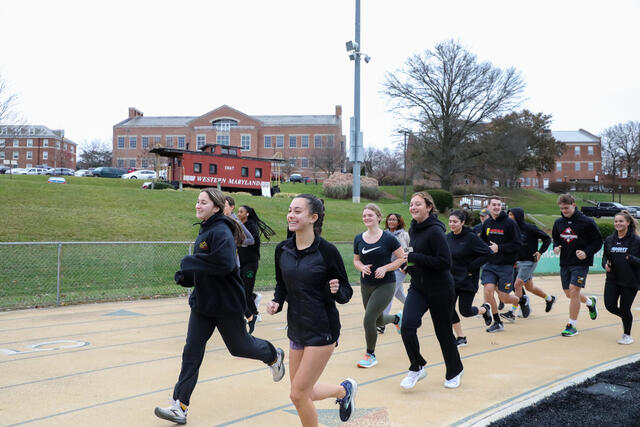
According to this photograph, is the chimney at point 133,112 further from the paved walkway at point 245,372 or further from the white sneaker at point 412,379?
the white sneaker at point 412,379

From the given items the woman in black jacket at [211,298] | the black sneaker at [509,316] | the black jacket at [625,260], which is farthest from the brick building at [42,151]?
the woman in black jacket at [211,298]

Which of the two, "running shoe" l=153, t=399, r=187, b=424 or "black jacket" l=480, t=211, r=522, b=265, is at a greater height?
"black jacket" l=480, t=211, r=522, b=265

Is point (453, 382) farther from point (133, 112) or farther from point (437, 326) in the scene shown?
point (133, 112)

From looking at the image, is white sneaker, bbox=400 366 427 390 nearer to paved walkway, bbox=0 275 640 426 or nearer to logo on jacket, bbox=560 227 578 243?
paved walkway, bbox=0 275 640 426

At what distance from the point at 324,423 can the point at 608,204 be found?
204 feet

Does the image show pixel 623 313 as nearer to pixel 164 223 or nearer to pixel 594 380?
pixel 594 380

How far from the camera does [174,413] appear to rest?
169 inches

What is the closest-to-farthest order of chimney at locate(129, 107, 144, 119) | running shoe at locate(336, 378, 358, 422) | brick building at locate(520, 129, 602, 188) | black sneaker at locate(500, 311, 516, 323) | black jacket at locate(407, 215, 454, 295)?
1. running shoe at locate(336, 378, 358, 422)
2. black jacket at locate(407, 215, 454, 295)
3. black sneaker at locate(500, 311, 516, 323)
4. chimney at locate(129, 107, 144, 119)
5. brick building at locate(520, 129, 602, 188)

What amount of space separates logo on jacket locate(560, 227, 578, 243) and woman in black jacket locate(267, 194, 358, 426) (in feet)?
18.9

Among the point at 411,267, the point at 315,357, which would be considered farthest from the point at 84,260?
the point at 315,357

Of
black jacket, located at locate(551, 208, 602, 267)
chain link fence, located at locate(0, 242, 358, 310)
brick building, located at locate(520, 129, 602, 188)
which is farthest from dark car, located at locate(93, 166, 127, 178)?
brick building, located at locate(520, 129, 602, 188)

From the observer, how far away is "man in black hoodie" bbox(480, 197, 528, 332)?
852 cm

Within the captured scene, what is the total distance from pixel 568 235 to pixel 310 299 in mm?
6012

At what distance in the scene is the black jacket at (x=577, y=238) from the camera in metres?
8.12
